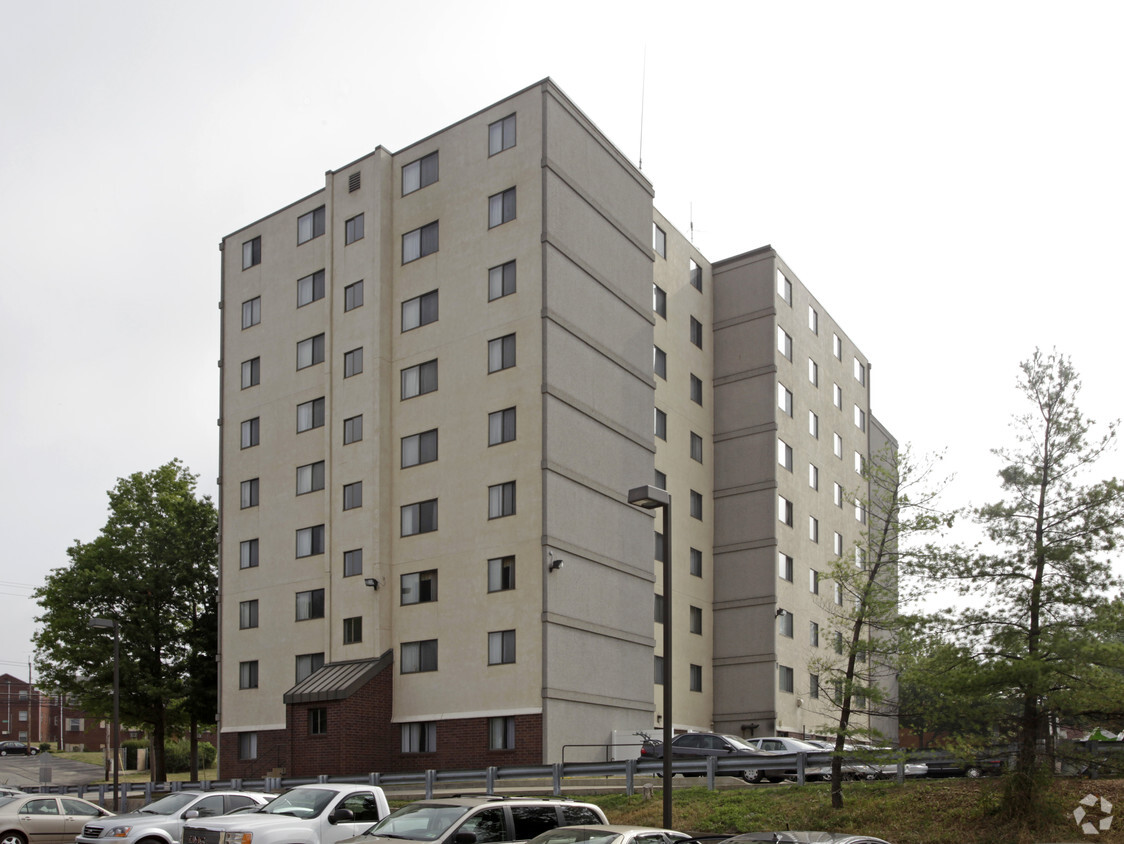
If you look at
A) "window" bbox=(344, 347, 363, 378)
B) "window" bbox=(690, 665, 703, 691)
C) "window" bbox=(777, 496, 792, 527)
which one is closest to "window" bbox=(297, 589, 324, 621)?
"window" bbox=(344, 347, 363, 378)

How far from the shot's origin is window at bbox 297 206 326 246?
48250 mm

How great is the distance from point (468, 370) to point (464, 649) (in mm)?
9923

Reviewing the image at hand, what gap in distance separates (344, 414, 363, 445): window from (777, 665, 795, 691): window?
21.9 m

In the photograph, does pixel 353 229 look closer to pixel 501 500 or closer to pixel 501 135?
pixel 501 135

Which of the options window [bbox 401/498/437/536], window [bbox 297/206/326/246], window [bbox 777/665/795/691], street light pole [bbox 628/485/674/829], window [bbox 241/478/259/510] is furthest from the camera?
window [bbox 777/665/795/691]

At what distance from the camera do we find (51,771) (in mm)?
66875

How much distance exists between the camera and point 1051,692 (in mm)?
22375

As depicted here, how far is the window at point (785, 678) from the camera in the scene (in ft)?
171

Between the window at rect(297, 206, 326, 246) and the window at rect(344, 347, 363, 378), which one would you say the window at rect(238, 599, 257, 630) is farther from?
the window at rect(297, 206, 326, 246)

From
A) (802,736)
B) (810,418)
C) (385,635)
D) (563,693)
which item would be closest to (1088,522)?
(563,693)

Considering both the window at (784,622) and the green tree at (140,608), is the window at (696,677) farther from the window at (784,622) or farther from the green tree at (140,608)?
the green tree at (140,608)

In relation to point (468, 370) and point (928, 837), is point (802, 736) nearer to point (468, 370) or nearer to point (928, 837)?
point (468, 370)

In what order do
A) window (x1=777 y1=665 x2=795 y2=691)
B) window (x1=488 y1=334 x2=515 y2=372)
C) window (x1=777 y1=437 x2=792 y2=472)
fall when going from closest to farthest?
window (x1=488 y1=334 x2=515 y2=372) → window (x1=777 y1=665 x2=795 y2=691) → window (x1=777 y1=437 x2=792 y2=472)

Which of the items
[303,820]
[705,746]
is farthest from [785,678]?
[303,820]
